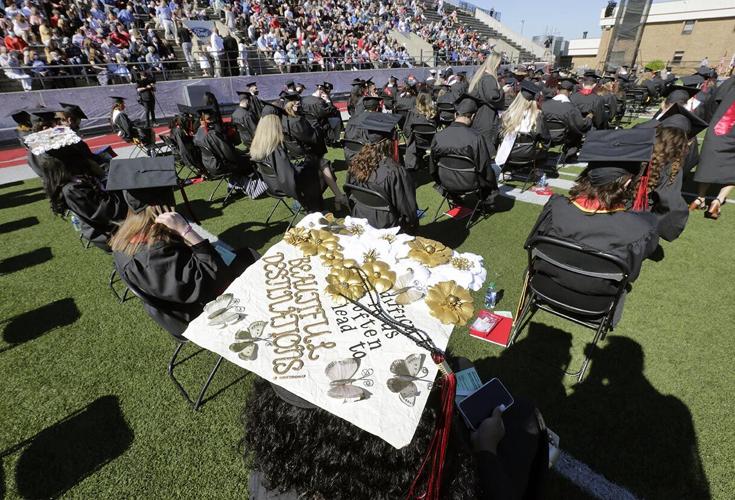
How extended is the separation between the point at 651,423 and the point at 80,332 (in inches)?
207

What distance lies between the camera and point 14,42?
12.1 meters

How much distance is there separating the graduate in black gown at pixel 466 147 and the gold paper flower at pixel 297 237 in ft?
12.1

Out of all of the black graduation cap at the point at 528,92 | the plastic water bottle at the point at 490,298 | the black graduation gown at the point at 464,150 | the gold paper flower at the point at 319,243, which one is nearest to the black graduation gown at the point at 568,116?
the black graduation cap at the point at 528,92

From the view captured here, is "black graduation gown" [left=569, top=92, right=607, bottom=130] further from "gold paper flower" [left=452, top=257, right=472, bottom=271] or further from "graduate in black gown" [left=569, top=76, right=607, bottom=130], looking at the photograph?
"gold paper flower" [left=452, top=257, right=472, bottom=271]

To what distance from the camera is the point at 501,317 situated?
143 inches

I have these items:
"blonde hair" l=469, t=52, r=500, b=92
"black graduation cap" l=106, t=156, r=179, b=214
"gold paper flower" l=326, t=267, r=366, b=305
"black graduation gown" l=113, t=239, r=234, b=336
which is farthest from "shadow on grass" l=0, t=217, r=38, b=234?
"blonde hair" l=469, t=52, r=500, b=92

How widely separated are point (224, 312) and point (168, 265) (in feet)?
3.89

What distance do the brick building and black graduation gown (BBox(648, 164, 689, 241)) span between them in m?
40.7

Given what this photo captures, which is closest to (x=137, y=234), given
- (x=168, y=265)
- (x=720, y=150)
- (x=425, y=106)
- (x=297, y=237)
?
(x=168, y=265)

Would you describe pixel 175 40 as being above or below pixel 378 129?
above

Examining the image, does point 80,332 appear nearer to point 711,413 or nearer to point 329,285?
point 329,285

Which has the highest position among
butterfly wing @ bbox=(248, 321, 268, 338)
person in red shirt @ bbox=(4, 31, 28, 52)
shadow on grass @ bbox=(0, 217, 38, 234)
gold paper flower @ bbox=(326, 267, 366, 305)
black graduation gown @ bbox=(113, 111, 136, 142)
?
person in red shirt @ bbox=(4, 31, 28, 52)

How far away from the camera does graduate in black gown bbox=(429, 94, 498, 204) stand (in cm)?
504

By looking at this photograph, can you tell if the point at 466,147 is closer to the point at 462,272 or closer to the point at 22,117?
the point at 462,272
